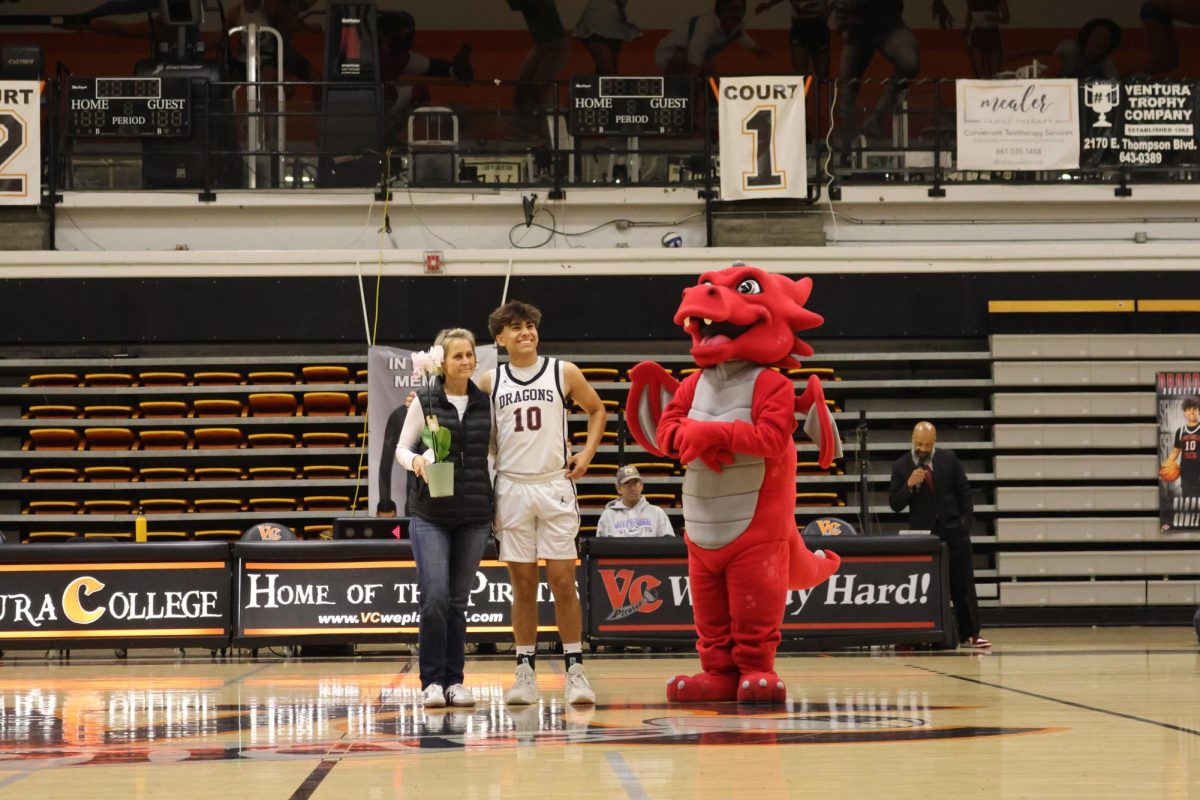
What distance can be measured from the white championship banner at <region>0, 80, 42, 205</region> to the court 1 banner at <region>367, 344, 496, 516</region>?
3972 millimetres

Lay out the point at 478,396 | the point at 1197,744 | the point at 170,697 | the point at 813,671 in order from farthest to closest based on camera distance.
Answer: the point at 813,671
the point at 170,697
the point at 478,396
the point at 1197,744

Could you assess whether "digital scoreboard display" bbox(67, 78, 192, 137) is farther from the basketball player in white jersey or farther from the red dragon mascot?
the red dragon mascot

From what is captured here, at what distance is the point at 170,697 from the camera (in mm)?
7055

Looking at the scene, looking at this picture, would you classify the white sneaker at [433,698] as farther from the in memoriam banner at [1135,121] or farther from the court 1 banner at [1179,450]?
the in memoriam banner at [1135,121]

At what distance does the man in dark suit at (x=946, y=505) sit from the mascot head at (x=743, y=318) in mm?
5234

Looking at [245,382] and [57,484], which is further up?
[245,382]

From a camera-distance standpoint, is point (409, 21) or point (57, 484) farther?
point (409, 21)

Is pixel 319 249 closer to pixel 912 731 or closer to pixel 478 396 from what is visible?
pixel 478 396

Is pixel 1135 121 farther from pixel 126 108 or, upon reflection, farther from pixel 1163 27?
pixel 126 108

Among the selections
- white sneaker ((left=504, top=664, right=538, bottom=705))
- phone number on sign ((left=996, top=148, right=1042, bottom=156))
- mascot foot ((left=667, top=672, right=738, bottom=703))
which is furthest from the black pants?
white sneaker ((left=504, top=664, right=538, bottom=705))

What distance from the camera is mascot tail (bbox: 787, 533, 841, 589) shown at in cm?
656

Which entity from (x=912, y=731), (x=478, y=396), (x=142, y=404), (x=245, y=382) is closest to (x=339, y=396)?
(x=245, y=382)

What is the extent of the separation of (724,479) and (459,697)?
1444mm

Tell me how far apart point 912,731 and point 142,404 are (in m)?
11.7
